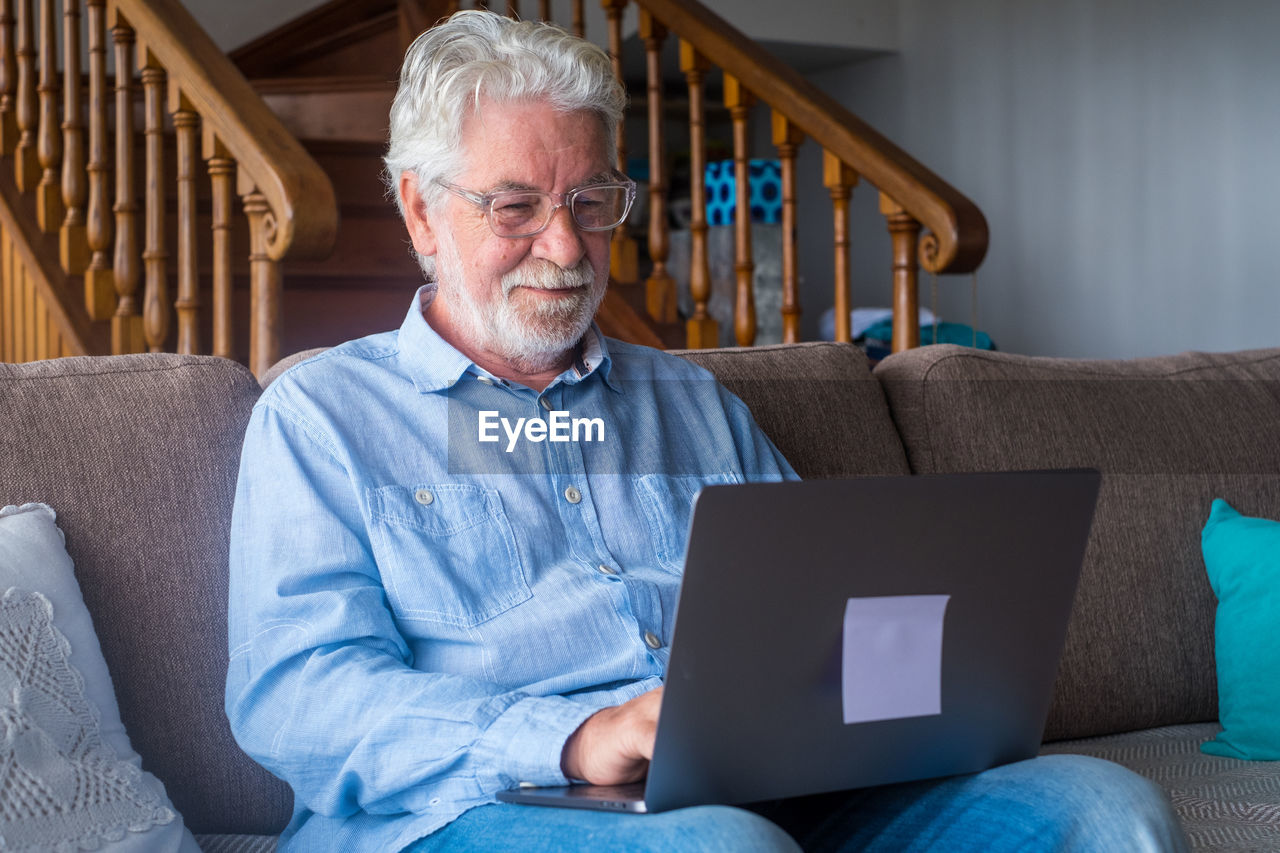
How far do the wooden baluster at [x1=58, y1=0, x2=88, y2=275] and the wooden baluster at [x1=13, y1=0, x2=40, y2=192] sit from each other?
0.22m

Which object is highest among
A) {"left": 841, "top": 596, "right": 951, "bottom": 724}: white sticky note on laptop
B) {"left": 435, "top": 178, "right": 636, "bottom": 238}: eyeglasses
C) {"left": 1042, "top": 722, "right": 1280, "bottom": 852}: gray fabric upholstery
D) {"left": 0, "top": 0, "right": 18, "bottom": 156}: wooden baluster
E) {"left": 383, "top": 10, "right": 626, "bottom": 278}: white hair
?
{"left": 0, "top": 0, "right": 18, "bottom": 156}: wooden baluster

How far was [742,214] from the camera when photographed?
2795 millimetres

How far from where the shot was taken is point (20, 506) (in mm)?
1204

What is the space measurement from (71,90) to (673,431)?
2.00 metres

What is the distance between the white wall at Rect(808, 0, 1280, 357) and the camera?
3.73 m

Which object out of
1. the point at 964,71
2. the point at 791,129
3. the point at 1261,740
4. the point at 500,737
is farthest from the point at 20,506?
the point at 964,71

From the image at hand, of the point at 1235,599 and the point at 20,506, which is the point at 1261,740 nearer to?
the point at 1235,599

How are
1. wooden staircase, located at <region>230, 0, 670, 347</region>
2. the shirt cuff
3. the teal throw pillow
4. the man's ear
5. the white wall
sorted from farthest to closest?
1. the white wall
2. wooden staircase, located at <region>230, 0, 670, 347</region>
3. the teal throw pillow
4. the man's ear
5. the shirt cuff

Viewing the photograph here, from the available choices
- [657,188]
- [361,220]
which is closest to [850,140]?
[657,188]

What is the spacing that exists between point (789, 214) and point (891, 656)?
1934 millimetres

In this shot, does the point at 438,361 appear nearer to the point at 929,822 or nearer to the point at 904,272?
the point at 929,822

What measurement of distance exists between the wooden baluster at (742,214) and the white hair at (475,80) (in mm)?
1463

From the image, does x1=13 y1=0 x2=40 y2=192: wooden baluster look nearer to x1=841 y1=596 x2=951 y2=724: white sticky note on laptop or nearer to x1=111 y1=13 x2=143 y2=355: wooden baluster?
x1=111 y1=13 x2=143 y2=355: wooden baluster

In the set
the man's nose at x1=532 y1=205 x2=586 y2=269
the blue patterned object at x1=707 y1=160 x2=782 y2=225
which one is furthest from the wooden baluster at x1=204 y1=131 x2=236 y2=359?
the blue patterned object at x1=707 y1=160 x2=782 y2=225
